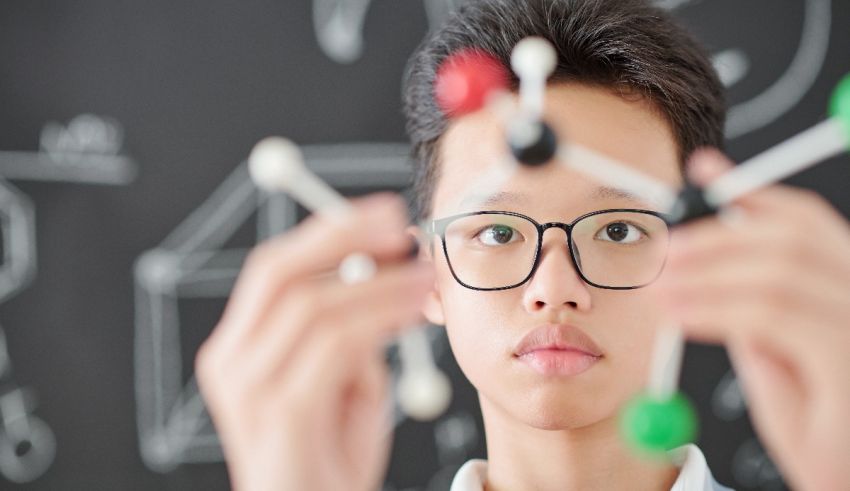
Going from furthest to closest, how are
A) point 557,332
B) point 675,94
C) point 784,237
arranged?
1. point 675,94
2. point 557,332
3. point 784,237

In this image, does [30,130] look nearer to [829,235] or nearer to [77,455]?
[77,455]

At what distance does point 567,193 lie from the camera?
1.69 ft

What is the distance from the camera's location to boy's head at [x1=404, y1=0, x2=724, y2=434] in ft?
1.66

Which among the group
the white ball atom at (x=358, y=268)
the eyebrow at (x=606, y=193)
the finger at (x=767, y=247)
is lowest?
the eyebrow at (x=606, y=193)

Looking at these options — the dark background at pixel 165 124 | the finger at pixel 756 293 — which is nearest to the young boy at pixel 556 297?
the finger at pixel 756 293

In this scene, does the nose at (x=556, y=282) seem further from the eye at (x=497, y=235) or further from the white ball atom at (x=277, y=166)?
the white ball atom at (x=277, y=166)

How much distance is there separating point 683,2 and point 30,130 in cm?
79

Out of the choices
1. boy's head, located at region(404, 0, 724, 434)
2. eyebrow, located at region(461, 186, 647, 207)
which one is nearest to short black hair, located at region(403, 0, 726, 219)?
boy's head, located at region(404, 0, 724, 434)

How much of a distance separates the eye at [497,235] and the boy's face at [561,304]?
0.04 ft

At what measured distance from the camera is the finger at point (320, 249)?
340mm

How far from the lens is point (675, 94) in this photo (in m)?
0.62

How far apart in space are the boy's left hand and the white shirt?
31cm

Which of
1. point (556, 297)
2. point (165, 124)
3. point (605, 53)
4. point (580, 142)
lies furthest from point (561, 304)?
point (165, 124)

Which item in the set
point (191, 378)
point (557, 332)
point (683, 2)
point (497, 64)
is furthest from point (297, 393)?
point (683, 2)
